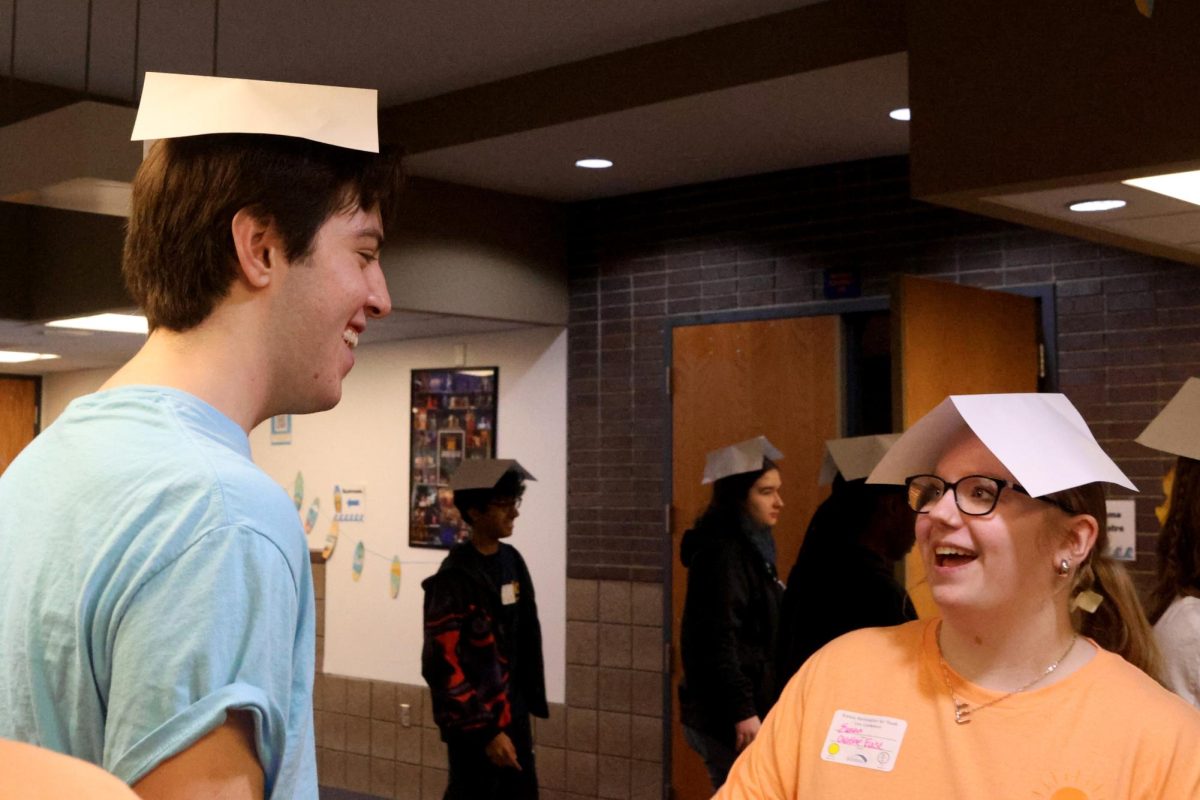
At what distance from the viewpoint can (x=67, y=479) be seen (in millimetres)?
1032

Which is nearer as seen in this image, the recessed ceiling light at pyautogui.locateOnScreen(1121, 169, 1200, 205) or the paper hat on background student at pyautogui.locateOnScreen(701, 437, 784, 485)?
the recessed ceiling light at pyautogui.locateOnScreen(1121, 169, 1200, 205)

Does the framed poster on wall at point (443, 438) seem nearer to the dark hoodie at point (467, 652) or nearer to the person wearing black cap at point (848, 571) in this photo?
the dark hoodie at point (467, 652)

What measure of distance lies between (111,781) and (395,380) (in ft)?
24.6

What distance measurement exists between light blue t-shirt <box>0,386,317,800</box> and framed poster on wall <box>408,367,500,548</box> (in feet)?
20.3

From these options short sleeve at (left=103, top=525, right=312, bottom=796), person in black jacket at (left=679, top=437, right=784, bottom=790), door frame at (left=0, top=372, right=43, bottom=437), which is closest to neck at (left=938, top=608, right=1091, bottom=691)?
short sleeve at (left=103, top=525, right=312, bottom=796)

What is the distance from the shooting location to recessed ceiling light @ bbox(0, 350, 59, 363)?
9037 mm

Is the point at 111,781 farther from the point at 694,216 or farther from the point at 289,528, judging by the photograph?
the point at 694,216

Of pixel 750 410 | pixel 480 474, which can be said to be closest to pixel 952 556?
pixel 480 474

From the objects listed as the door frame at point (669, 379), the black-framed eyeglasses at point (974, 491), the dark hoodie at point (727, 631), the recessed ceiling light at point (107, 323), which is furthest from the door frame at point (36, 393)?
the black-framed eyeglasses at point (974, 491)

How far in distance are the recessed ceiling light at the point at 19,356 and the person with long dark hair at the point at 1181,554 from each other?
7846mm

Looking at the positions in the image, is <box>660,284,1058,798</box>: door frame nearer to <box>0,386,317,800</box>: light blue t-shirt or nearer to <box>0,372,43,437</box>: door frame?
<box>0,386,317,800</box>: light blue t-shirt

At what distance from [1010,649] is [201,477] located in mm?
1367

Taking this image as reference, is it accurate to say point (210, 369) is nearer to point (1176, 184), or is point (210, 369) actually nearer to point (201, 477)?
point (201, 477)

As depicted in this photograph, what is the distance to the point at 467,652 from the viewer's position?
190 inches
